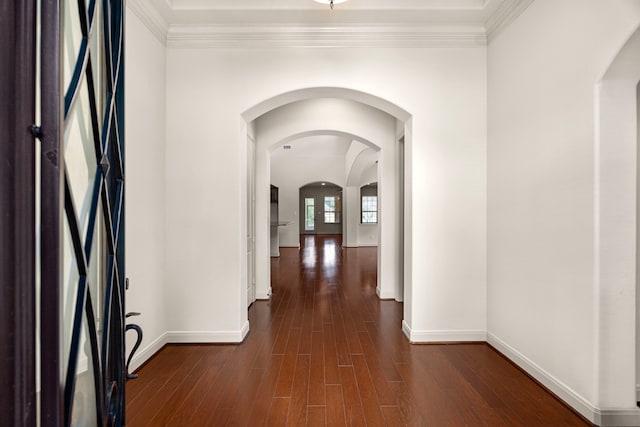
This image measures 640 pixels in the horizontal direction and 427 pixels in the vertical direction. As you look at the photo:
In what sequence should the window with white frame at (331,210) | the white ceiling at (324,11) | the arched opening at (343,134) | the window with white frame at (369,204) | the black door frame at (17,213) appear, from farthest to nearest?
the window with white frame at (331,210)
the window with white frame at (369,204)
the arched opening at (343,134)
the white ceiling at (324,11)
the black door frame at (17,213)

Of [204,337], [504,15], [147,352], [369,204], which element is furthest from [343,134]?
[369,204]

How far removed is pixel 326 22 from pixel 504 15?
164cm

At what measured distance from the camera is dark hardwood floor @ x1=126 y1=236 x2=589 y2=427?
216 centimetres

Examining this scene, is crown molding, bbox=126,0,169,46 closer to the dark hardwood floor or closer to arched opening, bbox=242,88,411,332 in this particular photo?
arched opening, bbox=242,88,411,332

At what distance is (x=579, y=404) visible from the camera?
218 centimetres

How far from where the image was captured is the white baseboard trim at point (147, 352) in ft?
9.04

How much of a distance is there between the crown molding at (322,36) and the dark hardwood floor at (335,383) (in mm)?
3032

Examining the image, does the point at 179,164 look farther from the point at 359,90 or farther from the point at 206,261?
the point at 359,90

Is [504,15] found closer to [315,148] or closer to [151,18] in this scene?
[151,18]

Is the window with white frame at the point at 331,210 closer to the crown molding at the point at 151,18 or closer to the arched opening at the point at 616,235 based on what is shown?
the crown molding at the point at 151,18

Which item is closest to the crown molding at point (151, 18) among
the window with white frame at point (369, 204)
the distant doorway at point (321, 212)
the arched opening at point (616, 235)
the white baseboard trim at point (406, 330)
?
the arched opening at point (616, 235)

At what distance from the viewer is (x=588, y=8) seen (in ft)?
7.07

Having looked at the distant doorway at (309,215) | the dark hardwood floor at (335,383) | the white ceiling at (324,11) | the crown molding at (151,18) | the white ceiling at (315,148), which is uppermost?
the white ceiling at (315,148)

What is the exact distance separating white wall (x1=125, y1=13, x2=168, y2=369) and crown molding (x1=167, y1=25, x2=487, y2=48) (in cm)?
37
